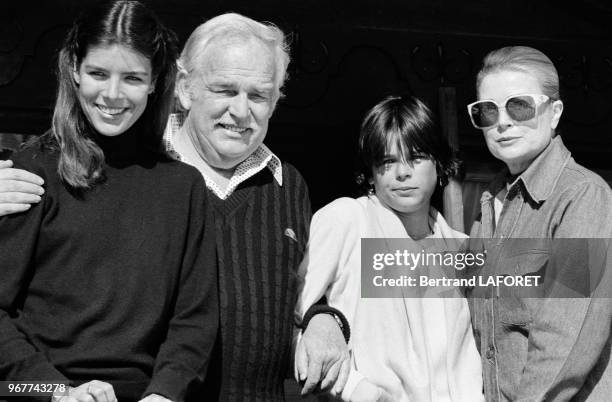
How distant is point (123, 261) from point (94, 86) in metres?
0.39

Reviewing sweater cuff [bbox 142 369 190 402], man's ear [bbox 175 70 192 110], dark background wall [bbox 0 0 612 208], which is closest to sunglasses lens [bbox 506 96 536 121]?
man's ear [bbox 175 70 192 110]

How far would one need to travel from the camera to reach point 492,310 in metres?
2.50

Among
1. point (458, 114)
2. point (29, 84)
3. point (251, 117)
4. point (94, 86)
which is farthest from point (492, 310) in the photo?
point (29, 84)

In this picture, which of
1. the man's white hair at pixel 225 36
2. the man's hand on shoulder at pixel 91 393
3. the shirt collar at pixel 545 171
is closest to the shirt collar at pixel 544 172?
the shirt collar at pixel 545 171

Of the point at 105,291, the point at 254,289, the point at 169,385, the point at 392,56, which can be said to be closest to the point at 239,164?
the point at 254,289

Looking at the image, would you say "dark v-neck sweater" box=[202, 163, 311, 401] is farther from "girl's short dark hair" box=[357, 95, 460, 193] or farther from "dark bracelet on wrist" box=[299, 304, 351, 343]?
"girl's short dark hair" box=[357, 95, 460, 193]

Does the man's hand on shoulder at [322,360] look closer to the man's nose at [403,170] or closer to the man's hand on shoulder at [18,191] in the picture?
the man's nose at [403,170]

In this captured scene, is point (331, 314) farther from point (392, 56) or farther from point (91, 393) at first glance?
point (392, 56)

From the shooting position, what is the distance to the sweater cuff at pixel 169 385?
200cm

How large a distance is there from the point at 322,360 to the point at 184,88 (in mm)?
766

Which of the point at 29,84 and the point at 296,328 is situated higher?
the point at 29,84

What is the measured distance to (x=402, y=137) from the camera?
103 inches

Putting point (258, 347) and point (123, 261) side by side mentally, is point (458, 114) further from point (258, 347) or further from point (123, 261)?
point (123, 261)

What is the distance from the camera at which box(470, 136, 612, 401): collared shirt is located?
7.47ft
